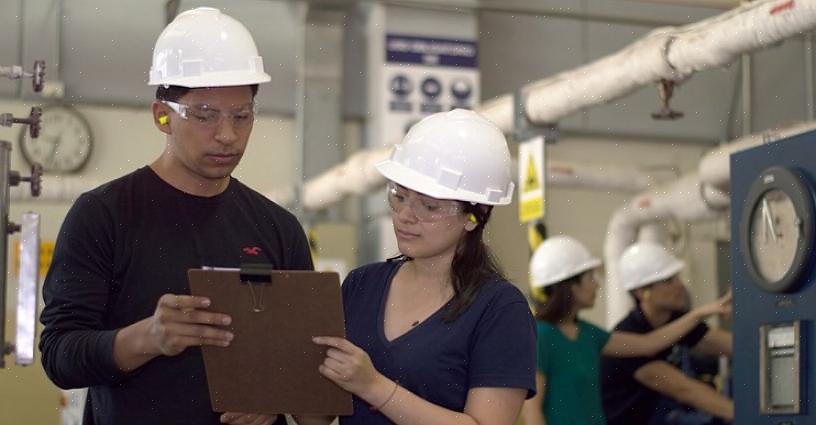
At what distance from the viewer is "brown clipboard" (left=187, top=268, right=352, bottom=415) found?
235 cm

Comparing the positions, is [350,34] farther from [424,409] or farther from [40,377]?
[424,409]

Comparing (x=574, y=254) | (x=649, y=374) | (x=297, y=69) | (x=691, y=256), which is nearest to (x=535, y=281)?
(x=574, y=254)

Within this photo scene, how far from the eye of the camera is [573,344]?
4867 millimetres

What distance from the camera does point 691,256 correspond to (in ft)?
42.4

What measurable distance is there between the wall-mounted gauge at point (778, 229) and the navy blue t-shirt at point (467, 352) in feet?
5.60

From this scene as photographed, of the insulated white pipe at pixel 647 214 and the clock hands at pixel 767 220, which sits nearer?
the clock hands at pixel 767 220

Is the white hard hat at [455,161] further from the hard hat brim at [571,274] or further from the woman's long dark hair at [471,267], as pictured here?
the hard hat brim at [571,274]

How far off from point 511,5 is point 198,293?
30.6 feet

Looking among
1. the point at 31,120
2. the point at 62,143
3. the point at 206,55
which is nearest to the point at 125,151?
the point at 62,143

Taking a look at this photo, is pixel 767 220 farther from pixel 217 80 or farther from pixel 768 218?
pixel 217 80

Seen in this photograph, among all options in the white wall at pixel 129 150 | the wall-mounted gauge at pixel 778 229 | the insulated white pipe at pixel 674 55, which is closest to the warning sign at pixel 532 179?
the insulated white pipe at pixel 674 55

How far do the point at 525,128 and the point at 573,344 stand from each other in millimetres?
3001

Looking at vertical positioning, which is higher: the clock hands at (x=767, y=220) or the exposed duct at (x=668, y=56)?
the exposed duct at (x=668, y=56)

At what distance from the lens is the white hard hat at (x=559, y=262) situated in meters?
5.62
